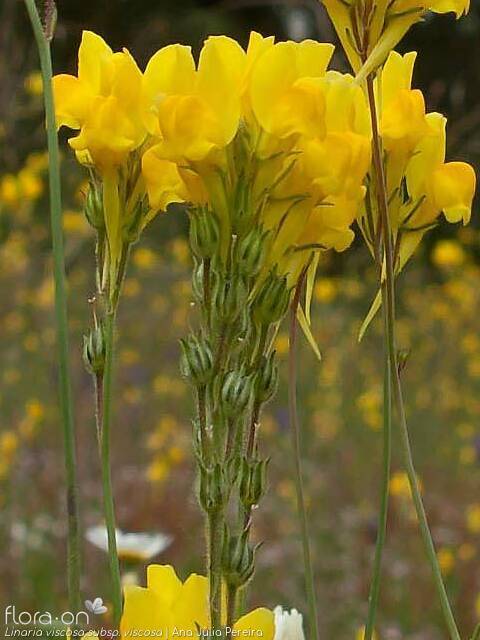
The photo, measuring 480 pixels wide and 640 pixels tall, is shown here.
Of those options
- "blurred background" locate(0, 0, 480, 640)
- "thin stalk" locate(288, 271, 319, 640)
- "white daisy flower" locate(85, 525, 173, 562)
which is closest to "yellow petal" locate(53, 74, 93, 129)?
"thin stalk" locate(288, 271, 319, 640)

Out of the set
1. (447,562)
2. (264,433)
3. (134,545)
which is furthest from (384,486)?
(264,433)

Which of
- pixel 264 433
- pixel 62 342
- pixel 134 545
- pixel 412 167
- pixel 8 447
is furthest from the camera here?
pixel 264 433

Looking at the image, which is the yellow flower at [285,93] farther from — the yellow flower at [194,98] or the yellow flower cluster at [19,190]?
the yellow flower cluster at [19,190]

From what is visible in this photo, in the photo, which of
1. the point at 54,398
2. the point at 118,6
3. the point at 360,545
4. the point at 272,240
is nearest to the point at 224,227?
the point at 272,240

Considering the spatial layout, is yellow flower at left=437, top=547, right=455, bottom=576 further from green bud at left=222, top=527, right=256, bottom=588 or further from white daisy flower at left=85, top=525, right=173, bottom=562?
green bud at left=222, top=527, right=256, bottom=588

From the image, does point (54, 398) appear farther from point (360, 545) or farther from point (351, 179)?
point (351, 179)

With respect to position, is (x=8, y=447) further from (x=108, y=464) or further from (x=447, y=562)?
(x=108, y=464)
